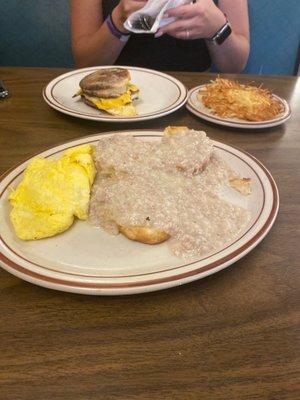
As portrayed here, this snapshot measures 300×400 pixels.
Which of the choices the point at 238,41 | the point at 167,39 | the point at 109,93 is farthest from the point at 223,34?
the point at 109,93

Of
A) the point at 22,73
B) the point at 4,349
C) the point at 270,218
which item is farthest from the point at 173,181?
the point at 22,73

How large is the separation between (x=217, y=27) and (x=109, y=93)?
0.61 meters

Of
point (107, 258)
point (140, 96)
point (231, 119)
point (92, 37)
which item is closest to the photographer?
point (107, 258)

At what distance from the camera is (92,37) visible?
1688mm

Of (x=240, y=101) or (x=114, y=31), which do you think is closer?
(x=240, y=101)

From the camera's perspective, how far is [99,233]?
0.79 m

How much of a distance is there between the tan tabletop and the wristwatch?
1.03 metres

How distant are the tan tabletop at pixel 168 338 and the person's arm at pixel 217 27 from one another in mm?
910

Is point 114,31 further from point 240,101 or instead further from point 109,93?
point 240,101

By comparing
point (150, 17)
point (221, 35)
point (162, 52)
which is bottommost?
point (162, 52)

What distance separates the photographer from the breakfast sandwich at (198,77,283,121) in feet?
4.13

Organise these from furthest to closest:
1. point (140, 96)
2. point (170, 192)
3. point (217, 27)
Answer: point (217, 27) < point (140, 96) < point (170, 192)

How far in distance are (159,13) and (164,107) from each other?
1.01 feet

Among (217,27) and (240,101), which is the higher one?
(217,27)
